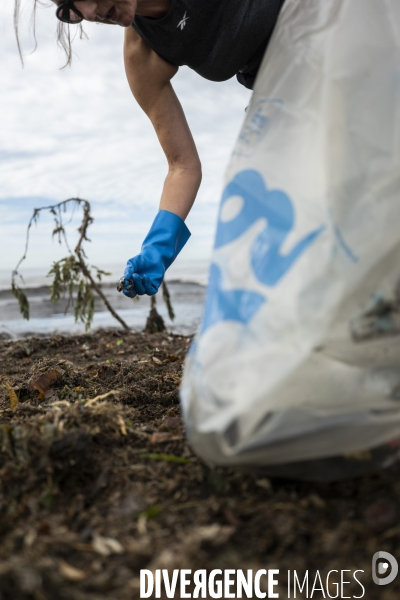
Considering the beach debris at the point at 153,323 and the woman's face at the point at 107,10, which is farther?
the beach debris at the point at 153,323

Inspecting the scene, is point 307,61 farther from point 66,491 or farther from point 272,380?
point 66,491

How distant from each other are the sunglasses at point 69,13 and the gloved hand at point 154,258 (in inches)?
30.1

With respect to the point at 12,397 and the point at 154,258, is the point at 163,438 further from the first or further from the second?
the point at 12,397

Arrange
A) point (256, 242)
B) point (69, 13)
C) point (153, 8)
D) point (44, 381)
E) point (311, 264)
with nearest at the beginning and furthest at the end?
point (311, 264)
point (256, 242)
point (69, 13)
point (153, 8)
point (44, 381)

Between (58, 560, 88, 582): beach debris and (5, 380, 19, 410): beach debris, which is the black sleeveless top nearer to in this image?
(5, 380, 19, 410): beach debris

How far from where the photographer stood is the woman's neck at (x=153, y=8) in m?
1.91

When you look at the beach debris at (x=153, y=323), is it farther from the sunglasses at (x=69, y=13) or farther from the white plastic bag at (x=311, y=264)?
the white plastic bag at (x=311, y=264)

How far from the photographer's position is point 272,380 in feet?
3.62

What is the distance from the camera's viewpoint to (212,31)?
1983mm

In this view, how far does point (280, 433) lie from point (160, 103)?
5.40 ft

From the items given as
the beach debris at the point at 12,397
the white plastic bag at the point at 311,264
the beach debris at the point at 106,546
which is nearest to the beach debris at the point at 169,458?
the white plastic bag at the point at 311,264

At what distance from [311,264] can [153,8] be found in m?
1.31

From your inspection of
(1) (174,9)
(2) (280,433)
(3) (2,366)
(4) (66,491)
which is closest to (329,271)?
(2) (280,433)

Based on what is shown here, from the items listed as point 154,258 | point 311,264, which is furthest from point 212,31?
point 311,264
